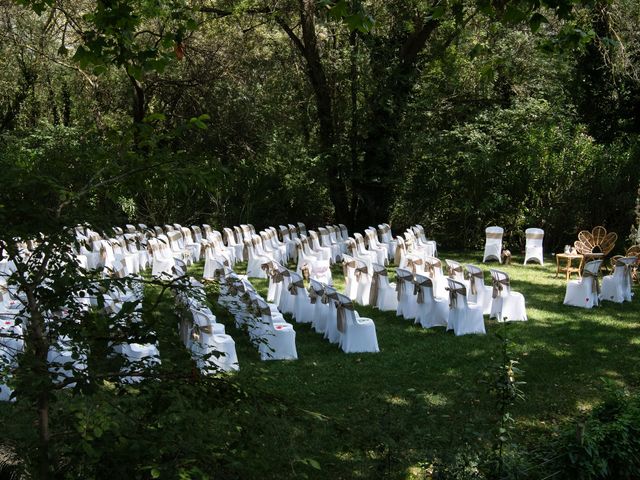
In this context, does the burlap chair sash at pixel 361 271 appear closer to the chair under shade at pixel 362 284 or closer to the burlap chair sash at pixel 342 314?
the chair under shade at pixel 362 284

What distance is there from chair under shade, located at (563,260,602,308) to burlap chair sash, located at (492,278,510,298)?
1949mm

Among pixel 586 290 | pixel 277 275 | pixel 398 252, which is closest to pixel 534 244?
pixel 398 252

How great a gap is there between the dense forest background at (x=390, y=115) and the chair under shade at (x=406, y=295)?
7.78 m

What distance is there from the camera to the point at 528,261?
747 inches

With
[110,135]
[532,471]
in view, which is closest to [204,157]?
[110,135]

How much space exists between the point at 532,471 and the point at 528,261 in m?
13.4

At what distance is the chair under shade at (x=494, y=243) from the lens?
18938 mm

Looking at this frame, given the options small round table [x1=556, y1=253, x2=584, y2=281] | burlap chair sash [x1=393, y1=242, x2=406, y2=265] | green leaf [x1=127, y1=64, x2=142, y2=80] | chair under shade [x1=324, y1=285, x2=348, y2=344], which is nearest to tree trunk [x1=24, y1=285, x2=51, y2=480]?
green leaf [x1=127, y1=64, x2=142, y2=80]

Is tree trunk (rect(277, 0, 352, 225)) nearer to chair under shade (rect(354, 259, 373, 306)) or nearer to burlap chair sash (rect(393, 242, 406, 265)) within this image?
burlap chair sash (rect(393, 242, 406, 265))

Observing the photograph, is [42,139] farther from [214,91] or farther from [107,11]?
[107,11]

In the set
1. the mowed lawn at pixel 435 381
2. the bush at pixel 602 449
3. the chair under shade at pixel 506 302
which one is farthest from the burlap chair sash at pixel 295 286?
the bush at pixel 602 449

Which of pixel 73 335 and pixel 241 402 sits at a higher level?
pixel 73 335

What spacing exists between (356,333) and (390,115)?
11166 millimetres

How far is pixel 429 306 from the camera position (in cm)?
1227
